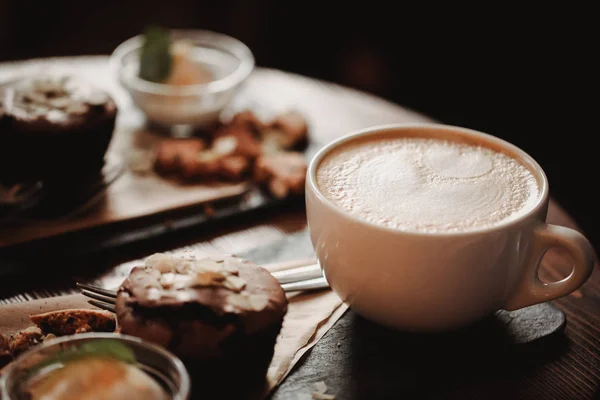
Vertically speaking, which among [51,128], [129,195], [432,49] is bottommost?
[432,49]

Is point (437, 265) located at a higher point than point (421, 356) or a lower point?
higher

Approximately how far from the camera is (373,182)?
94 cm

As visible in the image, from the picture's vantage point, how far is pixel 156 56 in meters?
1.55

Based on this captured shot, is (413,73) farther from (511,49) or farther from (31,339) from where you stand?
(31,339)

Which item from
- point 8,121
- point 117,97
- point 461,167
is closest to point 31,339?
point 8,121

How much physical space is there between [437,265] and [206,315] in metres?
0.28

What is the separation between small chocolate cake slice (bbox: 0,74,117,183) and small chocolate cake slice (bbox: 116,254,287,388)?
1.50ft

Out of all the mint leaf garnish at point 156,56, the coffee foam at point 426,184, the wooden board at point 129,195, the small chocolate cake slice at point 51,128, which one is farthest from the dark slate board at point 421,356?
the mint leaf garnish at point 156,56

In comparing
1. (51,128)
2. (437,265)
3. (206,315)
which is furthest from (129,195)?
(437,265)

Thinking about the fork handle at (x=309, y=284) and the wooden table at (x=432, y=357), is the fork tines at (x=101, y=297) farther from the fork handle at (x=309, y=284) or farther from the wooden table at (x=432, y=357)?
the fork handle at (x=309, y=284)

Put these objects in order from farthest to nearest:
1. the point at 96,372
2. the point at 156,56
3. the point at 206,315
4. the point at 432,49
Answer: the point at 432,49
the point at 156,56
the point at 206,315
the point at 96,372

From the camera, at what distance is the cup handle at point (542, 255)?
2.83 ft

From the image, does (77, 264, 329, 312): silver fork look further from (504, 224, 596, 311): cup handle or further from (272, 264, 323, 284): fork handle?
(504, 224, 596, 311): cup handle

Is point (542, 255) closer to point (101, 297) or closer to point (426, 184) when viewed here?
point (426, 184)
